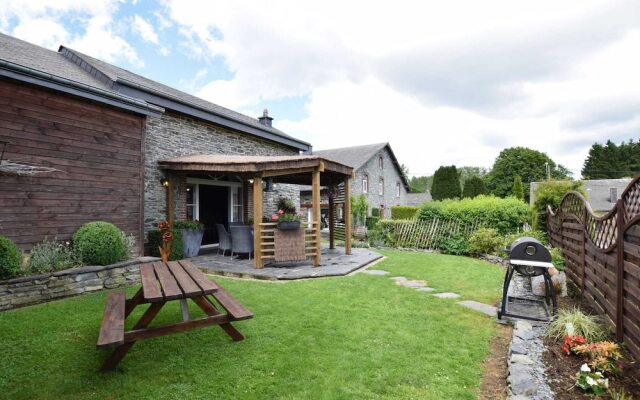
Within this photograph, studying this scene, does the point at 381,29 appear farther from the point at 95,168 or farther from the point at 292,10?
the point at 95,168

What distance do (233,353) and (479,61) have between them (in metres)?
10.3


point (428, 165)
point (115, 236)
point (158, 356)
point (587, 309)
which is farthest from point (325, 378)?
point (428, 165)

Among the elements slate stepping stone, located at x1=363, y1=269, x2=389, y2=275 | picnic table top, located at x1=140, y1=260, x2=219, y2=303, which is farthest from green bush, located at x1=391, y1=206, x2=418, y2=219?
picnic table top, located at x1=140, y1=260, x2=219, y2=303

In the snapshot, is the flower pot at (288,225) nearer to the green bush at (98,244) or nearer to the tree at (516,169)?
the green bush at (98,244)

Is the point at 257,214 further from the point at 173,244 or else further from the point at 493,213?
the point at 493,213

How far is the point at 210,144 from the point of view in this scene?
10648 millimetres

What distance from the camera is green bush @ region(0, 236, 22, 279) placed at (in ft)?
15.0

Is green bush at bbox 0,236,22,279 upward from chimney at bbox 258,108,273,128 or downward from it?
downward

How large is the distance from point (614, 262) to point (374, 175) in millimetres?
22833

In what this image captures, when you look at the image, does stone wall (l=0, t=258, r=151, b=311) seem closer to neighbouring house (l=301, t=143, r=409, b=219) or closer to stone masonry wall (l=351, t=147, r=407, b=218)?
neighbouring house (l=301, t=143, r=409, b=219)

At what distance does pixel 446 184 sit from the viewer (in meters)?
31.9

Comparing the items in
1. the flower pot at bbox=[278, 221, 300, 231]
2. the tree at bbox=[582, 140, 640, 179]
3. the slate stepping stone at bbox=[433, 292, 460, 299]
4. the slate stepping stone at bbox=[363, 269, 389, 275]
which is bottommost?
the slate stepping stone at bbox=[433, 292, 460, 299]

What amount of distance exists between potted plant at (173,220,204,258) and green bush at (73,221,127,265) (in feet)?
8.44

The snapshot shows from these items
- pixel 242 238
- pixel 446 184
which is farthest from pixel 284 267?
pixel 446 184
